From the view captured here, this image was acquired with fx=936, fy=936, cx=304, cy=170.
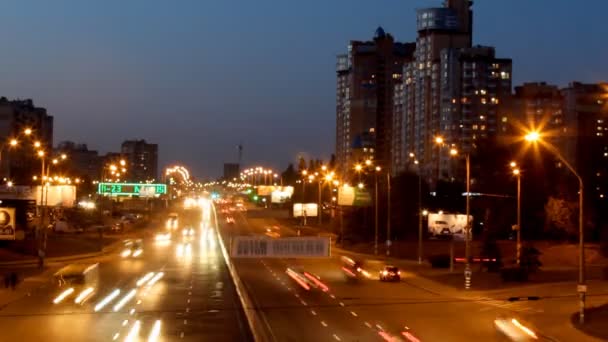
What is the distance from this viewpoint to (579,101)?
542 ft

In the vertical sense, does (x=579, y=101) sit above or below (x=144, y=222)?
above

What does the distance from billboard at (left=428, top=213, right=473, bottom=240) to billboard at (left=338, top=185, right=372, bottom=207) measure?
940 cm

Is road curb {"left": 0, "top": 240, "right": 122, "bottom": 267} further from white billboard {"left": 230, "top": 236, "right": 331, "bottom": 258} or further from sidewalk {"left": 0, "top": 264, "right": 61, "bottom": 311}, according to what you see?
white billboard {"left": 230, "top": 236, "right": 331, "bottom": 258}

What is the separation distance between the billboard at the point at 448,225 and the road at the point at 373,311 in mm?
18686

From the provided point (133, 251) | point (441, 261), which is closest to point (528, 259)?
point (441, 261)

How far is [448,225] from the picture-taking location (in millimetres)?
82562

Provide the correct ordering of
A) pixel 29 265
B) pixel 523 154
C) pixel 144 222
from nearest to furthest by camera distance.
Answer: pixel 29 265 → pixel 523 154 → pixel 144 222

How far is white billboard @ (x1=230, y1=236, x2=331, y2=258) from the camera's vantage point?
45562 millimetres

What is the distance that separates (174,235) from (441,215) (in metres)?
48.4

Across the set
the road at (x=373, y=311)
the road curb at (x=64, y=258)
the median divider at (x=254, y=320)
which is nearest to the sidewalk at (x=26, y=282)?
the road curb at (x=64, y=258)

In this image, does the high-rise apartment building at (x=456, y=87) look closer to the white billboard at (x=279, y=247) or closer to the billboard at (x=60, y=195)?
the billboard at (x=60, y=195)

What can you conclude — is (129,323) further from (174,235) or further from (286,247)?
(174,235)

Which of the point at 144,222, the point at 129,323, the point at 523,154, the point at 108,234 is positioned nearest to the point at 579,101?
the point at 523,154

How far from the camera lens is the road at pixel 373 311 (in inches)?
1275
